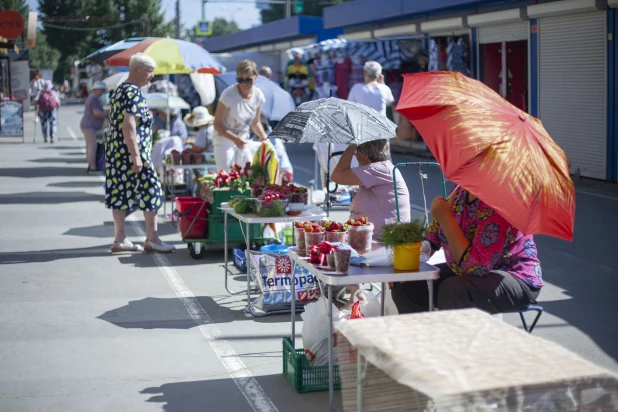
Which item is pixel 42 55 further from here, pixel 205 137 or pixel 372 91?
pixel 372 91

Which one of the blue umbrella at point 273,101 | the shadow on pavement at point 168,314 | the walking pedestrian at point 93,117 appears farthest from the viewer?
the walking pedestrian at point 93,117

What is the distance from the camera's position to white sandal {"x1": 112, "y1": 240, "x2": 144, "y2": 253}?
9984mm

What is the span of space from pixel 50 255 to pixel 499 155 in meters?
6.65

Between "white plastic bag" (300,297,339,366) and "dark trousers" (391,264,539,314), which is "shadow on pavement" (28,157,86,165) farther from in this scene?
"dark trousers" (391,264,539,314)

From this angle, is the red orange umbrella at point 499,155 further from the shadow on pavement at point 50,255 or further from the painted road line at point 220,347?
the shadow on pavement at point 50,255

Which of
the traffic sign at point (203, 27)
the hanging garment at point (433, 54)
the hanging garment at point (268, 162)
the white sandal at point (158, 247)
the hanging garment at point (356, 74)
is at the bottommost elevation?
the white sandal at point (158, 247)

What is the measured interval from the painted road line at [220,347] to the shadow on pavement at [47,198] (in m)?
5.69

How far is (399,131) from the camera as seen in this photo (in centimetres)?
2306

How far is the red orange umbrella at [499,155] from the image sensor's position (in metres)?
4.62

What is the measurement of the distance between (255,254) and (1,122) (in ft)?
70.5

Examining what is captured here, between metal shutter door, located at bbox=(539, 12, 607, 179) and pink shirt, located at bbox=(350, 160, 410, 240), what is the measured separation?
30.8 feet

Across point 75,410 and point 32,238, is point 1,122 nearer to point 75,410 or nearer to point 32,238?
point 32,238

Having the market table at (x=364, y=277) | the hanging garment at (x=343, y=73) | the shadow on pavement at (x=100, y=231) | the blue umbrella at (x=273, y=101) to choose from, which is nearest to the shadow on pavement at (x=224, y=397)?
the market table at (x=364, y=277)

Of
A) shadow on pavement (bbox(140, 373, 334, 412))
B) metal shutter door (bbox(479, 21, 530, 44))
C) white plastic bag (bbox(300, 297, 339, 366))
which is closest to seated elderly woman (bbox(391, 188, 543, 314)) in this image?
white plastic bag (bbox(300, 297, 339, 366))
